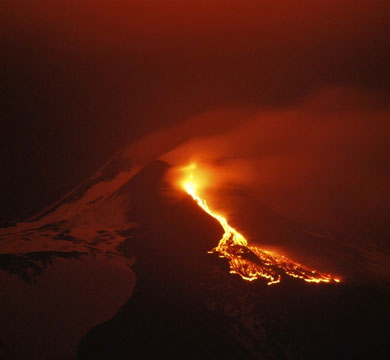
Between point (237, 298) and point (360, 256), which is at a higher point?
point (237, 298)

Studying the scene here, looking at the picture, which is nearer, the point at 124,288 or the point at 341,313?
the point at 124,288

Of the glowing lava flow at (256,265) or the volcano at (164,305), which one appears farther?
the glowing lava flow at (256,265)

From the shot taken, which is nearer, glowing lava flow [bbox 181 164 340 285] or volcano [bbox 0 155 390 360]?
volcano [bbox 0 155 390 360]

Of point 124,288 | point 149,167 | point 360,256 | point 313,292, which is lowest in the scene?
point 360,256

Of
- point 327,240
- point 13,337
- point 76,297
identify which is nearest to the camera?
point 13,337

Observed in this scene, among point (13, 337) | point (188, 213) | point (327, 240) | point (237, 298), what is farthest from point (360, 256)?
point (13, 337)

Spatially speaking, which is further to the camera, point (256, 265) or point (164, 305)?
point (256, 265)

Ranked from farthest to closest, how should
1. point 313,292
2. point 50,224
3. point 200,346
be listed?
point 50,224 → point 313,292 → point 200,346

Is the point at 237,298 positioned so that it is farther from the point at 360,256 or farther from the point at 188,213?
the point at 360,256
